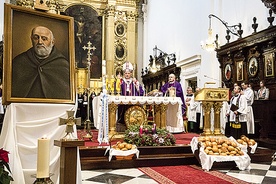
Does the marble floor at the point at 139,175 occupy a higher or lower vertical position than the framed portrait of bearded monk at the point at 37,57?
lower

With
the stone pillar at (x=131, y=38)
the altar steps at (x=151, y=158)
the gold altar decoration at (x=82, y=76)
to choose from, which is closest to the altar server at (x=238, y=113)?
the altar steps at (x=151, y=158)

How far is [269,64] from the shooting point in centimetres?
858

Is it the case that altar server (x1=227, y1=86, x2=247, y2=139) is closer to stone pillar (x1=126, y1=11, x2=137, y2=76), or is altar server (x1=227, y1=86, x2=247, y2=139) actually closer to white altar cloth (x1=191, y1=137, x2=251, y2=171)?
white altar cloth (x1=191, y1=137, x2=251, y2=171)

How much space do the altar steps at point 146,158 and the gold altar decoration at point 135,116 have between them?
6.35ft

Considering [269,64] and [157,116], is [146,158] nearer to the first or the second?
[157,116]

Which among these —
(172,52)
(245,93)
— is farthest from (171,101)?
(172,52)

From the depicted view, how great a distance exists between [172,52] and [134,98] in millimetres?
8204

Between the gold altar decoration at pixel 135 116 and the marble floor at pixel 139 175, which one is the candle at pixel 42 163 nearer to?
the marble floor at pixel 139 175

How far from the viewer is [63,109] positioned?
3477 mm

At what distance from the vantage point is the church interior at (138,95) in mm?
3242

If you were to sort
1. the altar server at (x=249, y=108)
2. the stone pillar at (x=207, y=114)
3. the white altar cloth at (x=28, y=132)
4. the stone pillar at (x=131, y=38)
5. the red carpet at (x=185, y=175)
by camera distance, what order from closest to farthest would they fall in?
the white altar cloth at (x=28, y=132), the red carpet at (x=185, y=175), the stone pillar at (x=207, y=114), the altar server at (x=249, y=108), the stone pillar at (x=131, y=38)

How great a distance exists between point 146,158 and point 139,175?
0.83m

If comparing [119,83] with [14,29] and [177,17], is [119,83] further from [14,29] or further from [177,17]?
[177,17]

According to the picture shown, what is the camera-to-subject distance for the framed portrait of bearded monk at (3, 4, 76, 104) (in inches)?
126
